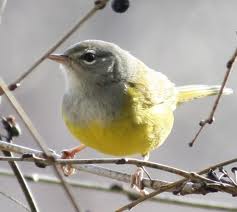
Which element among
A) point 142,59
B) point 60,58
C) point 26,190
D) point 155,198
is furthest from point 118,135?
point 142,59

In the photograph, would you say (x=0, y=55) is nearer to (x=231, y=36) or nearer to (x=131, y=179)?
(x=231, y=36)

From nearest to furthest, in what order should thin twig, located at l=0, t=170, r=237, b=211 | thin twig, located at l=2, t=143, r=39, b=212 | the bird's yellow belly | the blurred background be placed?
thin twig, located at l=2, t=143, r=39, b=212, thin twig, located at l=0, t=170, r=237, b=211, the bird's yellow belly, the blurred background

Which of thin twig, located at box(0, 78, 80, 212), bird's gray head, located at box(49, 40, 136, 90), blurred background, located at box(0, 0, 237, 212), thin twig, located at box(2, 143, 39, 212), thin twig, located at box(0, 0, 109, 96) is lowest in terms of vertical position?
blurred background, located at box(0, 0, 237, 212)

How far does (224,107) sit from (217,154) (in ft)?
3.38

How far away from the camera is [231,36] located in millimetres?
10289

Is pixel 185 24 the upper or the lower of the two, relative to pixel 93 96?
lower

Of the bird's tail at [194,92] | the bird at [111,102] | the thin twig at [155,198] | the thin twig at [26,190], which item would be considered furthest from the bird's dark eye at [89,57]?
the thin twig at [26,190]

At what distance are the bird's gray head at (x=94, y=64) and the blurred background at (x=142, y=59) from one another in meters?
2.85

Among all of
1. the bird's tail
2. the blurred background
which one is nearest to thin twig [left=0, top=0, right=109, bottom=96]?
the bird's tail

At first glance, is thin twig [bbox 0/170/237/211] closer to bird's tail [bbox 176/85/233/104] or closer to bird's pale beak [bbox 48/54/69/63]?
bird's pale beak [bbox 48/54/69/63]

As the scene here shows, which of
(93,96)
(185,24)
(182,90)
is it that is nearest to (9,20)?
(185,24)

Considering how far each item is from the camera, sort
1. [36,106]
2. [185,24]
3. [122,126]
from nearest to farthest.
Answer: [122,126]
[36,106]
[185,24]

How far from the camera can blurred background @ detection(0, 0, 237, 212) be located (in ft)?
27.5

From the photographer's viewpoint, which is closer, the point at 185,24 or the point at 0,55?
Result: the point at 0,55
